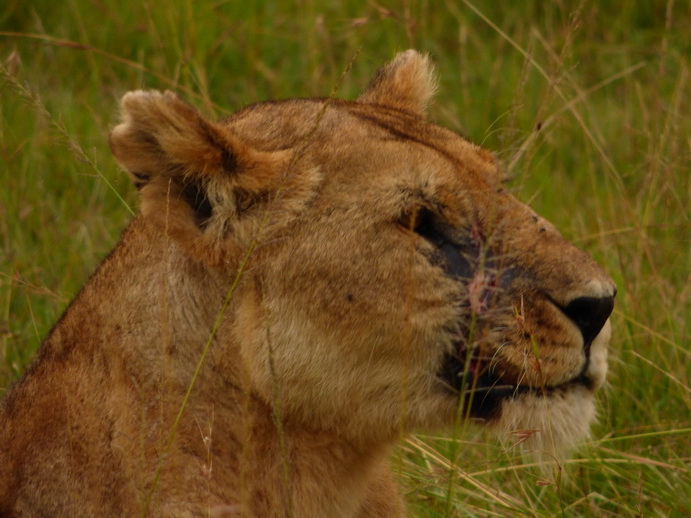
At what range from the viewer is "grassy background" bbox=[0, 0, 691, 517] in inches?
157

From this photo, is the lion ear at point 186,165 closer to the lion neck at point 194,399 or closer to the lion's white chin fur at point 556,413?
the lion neck at point 194,399

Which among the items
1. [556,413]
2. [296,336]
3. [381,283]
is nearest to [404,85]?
[381,283]

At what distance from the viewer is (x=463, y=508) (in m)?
3.78

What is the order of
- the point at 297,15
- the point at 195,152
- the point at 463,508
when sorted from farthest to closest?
1. the point at 297,15
2. the point at 463,508
3. the point at 195,152

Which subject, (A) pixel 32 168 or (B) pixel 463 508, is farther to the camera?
(A) pixel 32 168

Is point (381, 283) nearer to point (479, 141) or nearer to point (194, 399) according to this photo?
point (194, 399)

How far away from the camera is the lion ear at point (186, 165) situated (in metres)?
2.93

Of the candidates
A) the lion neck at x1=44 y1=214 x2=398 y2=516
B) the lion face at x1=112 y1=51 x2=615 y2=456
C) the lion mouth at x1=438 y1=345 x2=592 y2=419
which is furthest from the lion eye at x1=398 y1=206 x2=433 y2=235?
the lion neck at x1=44 y1=214 x2=398 y2=516

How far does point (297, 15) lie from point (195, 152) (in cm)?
464

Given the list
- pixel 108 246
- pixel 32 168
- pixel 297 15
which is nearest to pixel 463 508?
pixel 108 246

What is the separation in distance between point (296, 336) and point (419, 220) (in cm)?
45

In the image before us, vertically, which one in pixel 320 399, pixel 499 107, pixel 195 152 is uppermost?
pixel 195 152

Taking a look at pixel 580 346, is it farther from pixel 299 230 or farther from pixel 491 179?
pixel 299 230

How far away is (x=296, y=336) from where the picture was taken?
3084mm
